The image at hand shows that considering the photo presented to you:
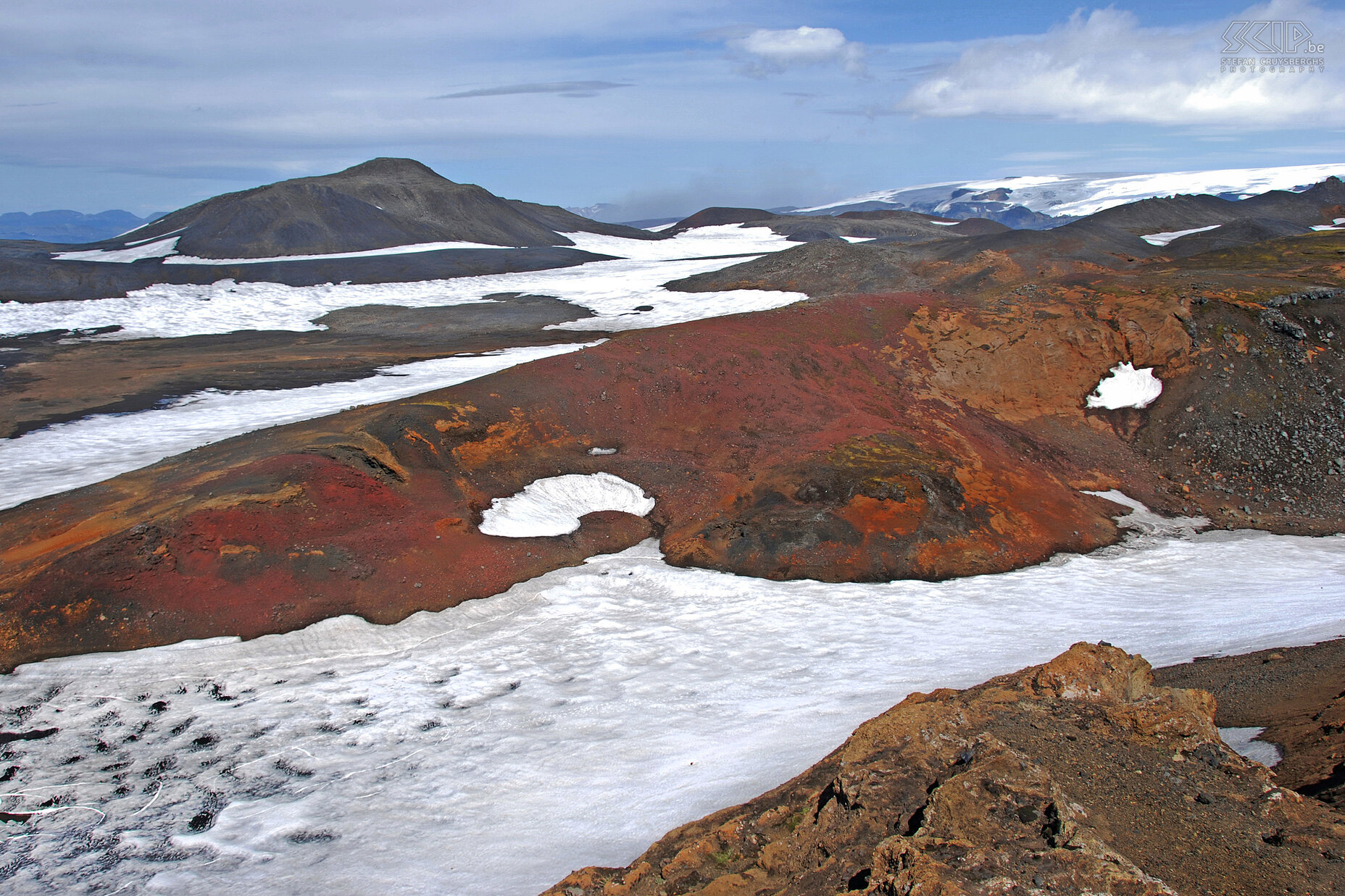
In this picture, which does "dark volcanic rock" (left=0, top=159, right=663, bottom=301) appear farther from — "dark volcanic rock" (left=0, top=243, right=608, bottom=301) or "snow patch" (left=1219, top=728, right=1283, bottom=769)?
"snow patch" (left=1219, top=728, right=1283, bottom=769)

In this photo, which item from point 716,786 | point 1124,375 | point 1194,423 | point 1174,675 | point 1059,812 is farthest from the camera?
point 1124,375

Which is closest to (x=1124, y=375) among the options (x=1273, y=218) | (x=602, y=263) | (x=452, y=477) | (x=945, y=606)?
(x=945, y=606)

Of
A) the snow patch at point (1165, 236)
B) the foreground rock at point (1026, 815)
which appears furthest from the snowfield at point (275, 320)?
the snow patch at point (1165, 236)

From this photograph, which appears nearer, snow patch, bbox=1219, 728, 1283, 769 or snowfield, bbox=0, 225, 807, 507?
snow patch, bbox=1219, 728, 1283, 769

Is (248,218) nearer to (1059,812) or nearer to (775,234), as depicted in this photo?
(775,234)

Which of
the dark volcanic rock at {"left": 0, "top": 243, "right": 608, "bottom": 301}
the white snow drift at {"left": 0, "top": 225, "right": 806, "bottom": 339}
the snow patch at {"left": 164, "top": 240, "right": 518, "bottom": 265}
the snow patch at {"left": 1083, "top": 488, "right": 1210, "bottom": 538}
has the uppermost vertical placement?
the snow patch at {"left": 164, "top": 240, "right": 518, "bottom": 265}

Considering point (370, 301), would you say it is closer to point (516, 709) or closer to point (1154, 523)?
point (516, 709)

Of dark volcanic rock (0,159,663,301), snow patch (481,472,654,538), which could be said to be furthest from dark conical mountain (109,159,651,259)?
snow patch (481,472,654,538)

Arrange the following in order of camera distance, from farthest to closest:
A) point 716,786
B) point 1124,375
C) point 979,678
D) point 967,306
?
point 967,306
point 1124,375
point 979,678
point 716,786
